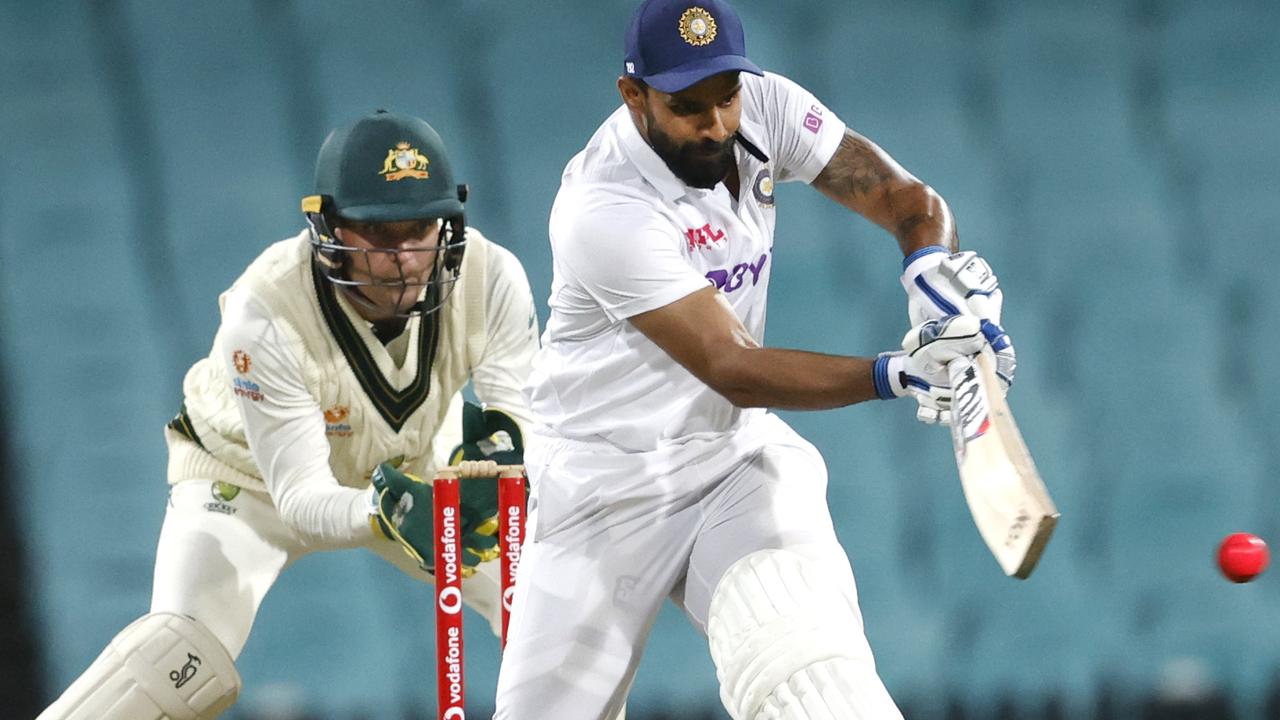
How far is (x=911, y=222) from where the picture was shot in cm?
240

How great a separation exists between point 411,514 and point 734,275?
0.81 metres

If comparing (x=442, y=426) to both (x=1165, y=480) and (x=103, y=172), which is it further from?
(x=1165, y=480)

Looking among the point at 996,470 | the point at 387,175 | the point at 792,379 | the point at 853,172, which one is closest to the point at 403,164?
the point at 387,175

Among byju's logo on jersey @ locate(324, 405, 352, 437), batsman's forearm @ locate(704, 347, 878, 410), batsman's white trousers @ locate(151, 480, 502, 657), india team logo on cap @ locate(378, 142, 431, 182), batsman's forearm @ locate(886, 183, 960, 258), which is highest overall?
india team logo on cap @ locate(378, 142, 431, 182)

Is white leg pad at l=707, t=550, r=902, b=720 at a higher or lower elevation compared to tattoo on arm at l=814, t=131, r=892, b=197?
lower

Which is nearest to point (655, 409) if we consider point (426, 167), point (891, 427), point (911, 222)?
point (911, 222)

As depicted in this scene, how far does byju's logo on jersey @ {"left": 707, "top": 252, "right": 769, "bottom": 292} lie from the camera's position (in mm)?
2314

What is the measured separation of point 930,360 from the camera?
1.96 meters

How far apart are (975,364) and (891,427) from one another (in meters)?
2.08

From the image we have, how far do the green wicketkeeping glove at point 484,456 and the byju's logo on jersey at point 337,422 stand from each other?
0.28 meters

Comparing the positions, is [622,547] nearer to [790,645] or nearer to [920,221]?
[790,645]

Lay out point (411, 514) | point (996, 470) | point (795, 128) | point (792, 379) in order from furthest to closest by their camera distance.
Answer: point (411, 514) → point (795, 128) → point (792, 379) → point (996, 470)

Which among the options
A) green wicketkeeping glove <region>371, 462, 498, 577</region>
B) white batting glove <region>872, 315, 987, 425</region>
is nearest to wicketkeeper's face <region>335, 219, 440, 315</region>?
green wicketkeeping glove <region>371, 462, 498, 577</region>

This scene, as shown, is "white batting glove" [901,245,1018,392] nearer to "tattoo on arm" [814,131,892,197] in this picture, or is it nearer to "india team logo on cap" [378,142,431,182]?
"tattoo on arm" [814,131,892,197]
